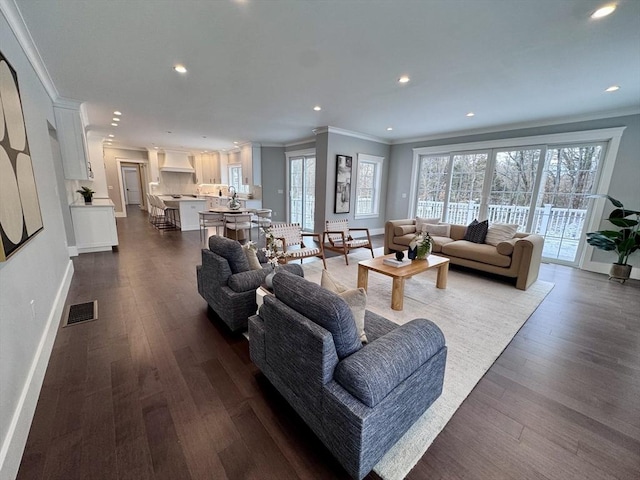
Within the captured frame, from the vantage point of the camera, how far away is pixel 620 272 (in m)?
4.15

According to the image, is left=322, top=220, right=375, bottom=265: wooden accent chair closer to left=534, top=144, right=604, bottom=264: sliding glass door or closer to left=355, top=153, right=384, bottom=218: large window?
left=355, top=153, right=384, bottom=218: large window

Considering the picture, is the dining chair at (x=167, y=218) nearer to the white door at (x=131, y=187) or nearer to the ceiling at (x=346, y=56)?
the ceiling at (x=346, y=56)

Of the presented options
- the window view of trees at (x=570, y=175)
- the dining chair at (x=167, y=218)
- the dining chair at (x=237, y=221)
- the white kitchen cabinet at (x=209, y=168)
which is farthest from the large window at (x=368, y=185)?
the white kitchen cabinet at (x=209, y=168)

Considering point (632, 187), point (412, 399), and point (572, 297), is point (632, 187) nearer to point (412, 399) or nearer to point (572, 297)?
point (572, 297)

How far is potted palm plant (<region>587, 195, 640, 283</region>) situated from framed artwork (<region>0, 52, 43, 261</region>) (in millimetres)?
6804

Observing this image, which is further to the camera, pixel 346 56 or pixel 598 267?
pixel 598 267

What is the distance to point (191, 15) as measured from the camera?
206cm

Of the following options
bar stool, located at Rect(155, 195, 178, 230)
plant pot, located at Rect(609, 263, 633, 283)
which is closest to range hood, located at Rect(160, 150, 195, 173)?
bar stool, located at Rect(155, 195, 178, 230)

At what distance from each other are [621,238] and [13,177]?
7.11 metres

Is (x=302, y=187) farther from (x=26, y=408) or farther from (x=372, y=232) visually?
(x=26, y=408)

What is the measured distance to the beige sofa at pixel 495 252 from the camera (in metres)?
3.63

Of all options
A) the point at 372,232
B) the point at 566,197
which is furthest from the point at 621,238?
the point at 372,232

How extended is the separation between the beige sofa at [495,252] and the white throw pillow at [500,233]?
0.10 metres

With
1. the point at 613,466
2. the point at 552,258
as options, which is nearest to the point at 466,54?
the point at 613,466
